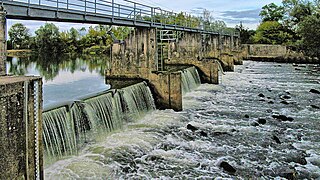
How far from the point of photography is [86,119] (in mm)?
11648

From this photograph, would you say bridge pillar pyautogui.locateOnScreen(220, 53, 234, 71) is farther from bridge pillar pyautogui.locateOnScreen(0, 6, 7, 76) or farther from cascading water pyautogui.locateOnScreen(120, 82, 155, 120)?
bridge pillar pyautogui.locateOnScreen(0, 6, 7, 76)

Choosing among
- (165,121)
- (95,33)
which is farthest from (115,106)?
(95,33)

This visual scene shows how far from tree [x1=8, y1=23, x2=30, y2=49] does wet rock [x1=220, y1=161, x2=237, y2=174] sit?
227 feet

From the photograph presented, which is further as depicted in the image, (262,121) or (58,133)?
(262,121)

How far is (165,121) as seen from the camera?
14562 millimetres

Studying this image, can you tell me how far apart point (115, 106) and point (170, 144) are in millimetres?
3452

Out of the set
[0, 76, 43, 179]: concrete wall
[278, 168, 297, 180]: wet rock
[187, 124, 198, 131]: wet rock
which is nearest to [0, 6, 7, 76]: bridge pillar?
[0, 76, 43, 179]: concrete wall

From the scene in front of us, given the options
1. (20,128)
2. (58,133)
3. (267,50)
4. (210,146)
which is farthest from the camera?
(267,50)

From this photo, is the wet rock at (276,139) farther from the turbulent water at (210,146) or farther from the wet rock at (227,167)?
the wet rock at (227,167)

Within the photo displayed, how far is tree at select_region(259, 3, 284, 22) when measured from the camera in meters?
74.4

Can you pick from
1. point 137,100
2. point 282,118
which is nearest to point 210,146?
point 282,118

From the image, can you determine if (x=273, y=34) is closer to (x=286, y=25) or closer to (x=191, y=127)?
(x=286, y=25)

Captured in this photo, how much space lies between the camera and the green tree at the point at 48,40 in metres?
69.8

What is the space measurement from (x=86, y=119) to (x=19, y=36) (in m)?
67.4
